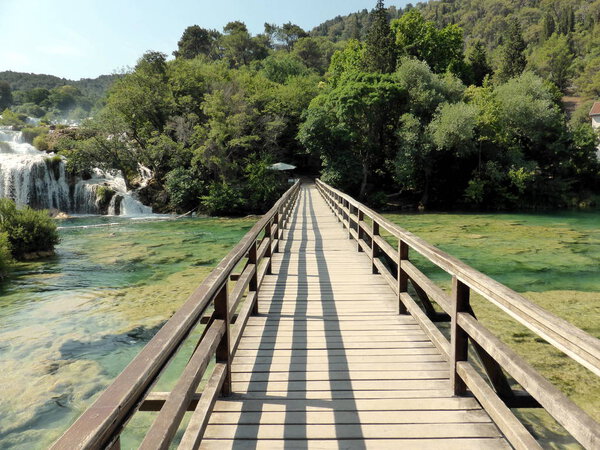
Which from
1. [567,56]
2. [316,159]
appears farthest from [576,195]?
[567,56]

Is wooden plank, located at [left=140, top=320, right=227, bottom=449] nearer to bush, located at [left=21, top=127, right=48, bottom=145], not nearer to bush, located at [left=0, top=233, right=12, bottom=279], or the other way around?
bush, located at [left=0, top=233, right=12, bottom=279]

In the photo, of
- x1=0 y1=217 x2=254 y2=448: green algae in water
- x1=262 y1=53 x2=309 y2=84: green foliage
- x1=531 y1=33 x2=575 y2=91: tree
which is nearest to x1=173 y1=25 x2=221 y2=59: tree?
x1=262 y1=53 x2=309 y2=84: green foliage

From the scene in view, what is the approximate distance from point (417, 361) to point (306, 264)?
4.46m

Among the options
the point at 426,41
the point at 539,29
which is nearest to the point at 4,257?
the point at 426,41

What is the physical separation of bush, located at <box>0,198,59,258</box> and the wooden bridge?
12146 millimetres

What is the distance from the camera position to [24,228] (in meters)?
13.8

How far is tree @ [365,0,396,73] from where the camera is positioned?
42.8 meters

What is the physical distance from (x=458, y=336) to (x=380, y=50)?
4482 cm

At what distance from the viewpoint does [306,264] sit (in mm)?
7977

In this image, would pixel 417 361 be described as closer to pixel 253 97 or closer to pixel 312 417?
pixel 312 417

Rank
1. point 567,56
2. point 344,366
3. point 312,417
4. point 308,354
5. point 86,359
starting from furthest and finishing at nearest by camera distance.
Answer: point 567,56, point 86,359, point 308,354, point 344,366, point 312,417

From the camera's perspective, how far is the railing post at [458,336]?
9.39 feet

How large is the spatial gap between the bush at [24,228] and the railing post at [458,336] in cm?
1432

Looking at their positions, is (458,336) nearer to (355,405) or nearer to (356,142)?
(355,405)
